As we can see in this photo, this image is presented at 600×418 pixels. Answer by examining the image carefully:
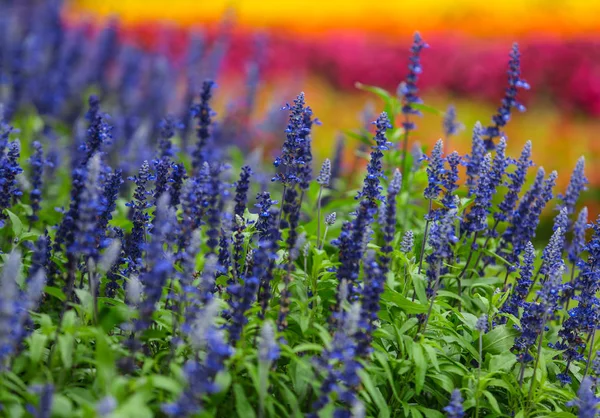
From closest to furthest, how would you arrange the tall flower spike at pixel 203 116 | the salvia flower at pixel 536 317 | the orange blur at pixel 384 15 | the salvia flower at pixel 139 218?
1. the salvia flower at pixel 536 317
2. the salvia flower at pixel 139 218
3. the tall flower spike at pixel 203 116
4. the orange blur at pixel 384 15

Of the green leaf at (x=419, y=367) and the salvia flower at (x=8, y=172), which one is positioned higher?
the salvia flower at (x=8, y=172)

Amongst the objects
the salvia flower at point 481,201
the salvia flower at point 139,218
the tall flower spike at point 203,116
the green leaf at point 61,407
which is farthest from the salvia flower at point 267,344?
the tall flower spike at point 203,116

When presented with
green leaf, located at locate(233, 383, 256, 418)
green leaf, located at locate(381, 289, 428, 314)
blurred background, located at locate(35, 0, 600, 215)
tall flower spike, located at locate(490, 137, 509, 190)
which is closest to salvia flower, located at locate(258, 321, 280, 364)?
green leaf, located at locate(233, 383, 256, 418)

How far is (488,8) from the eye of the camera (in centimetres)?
1914

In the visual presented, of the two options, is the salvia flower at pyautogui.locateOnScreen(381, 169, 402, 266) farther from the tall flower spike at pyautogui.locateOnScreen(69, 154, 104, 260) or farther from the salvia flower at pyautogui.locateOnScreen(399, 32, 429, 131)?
the salvia flower at pyautogui.locateOnScreen(399, 32, 429, 131)

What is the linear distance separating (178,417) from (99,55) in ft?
25.5

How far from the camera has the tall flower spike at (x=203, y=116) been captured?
4621 millimetres

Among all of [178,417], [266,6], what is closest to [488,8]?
[266,6]

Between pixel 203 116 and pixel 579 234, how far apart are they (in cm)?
236

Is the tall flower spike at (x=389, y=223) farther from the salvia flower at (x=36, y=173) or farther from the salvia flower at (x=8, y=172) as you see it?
the salvia flower at (x=36, y=173)

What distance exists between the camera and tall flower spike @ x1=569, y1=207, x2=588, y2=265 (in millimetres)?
3936

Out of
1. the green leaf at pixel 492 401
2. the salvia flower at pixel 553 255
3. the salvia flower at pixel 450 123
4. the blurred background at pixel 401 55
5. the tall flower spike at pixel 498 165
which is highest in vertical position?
the blurred background at pixel 401 55

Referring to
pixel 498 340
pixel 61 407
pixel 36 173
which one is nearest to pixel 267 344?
pixel 61 407

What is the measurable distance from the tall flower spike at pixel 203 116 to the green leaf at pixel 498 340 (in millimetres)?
2030
